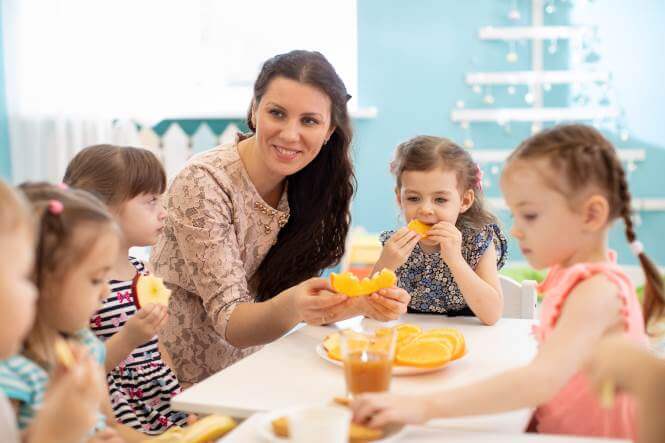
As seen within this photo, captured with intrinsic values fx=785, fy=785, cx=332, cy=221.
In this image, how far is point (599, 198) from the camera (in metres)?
1.30

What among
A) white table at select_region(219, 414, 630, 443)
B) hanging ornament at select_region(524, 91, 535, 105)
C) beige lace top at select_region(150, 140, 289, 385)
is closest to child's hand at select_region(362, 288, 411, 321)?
beige lace top at select_region(150, 140, 289, 385)

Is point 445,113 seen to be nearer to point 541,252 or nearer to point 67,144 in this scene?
point 67,144

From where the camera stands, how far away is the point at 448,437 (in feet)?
3.88

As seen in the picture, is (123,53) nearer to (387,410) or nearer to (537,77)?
(537,77)

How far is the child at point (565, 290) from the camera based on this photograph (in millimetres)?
1213

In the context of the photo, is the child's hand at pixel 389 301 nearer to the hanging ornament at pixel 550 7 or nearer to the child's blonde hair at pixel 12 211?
the child's blonde hair at pixel 12 211

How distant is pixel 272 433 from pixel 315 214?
1.22 m

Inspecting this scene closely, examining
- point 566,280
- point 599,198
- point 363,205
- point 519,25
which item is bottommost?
point 363,205

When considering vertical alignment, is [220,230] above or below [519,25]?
below

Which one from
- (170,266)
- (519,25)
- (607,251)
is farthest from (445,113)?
(607,251)

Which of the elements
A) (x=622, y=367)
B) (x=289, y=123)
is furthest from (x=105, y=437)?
(x=289, y=123)

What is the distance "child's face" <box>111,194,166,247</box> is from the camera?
1873 millimetres

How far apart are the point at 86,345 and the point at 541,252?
31.4 inches

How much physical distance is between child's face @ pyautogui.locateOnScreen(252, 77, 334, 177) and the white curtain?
2534 mm
